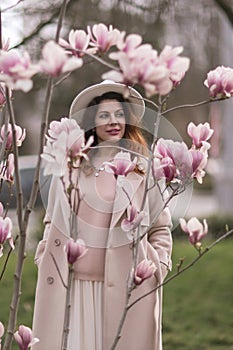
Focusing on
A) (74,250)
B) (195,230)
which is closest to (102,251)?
(195,230)

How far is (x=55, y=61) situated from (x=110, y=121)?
1200mm

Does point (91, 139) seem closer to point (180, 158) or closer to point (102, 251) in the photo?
point (180, 158)

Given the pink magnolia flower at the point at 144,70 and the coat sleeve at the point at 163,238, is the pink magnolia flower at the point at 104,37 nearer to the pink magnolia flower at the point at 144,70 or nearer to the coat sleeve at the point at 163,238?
the pink magnolia flower at the point at 144,70

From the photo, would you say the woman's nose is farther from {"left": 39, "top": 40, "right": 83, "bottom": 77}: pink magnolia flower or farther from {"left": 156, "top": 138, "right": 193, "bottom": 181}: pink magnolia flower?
{"left": 39, "top": 40, "right": 83, "bottom": 77}: pink magnolia flower

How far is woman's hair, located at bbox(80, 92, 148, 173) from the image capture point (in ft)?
11.0

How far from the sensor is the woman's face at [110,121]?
3.31m

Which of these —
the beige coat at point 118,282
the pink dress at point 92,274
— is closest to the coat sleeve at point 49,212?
the beige coat at point 118,282

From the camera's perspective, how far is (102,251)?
341 centimetres

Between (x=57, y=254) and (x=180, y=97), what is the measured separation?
14.8 m

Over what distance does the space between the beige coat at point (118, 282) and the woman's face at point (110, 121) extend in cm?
19

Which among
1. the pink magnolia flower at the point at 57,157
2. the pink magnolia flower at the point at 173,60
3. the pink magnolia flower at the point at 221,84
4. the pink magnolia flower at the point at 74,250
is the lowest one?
the pink magnolia flower at the point at 74,250

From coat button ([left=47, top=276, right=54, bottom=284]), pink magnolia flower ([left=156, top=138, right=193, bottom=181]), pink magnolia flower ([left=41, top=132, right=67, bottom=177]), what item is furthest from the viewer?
coat button ([left=47, top=276, right=54, bottom=284])

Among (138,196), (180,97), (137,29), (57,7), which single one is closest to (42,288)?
(138,196)

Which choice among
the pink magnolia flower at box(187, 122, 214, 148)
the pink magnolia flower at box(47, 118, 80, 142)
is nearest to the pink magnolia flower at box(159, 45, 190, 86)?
the pink magnolia flower at box(47, 118, 80, 142)
